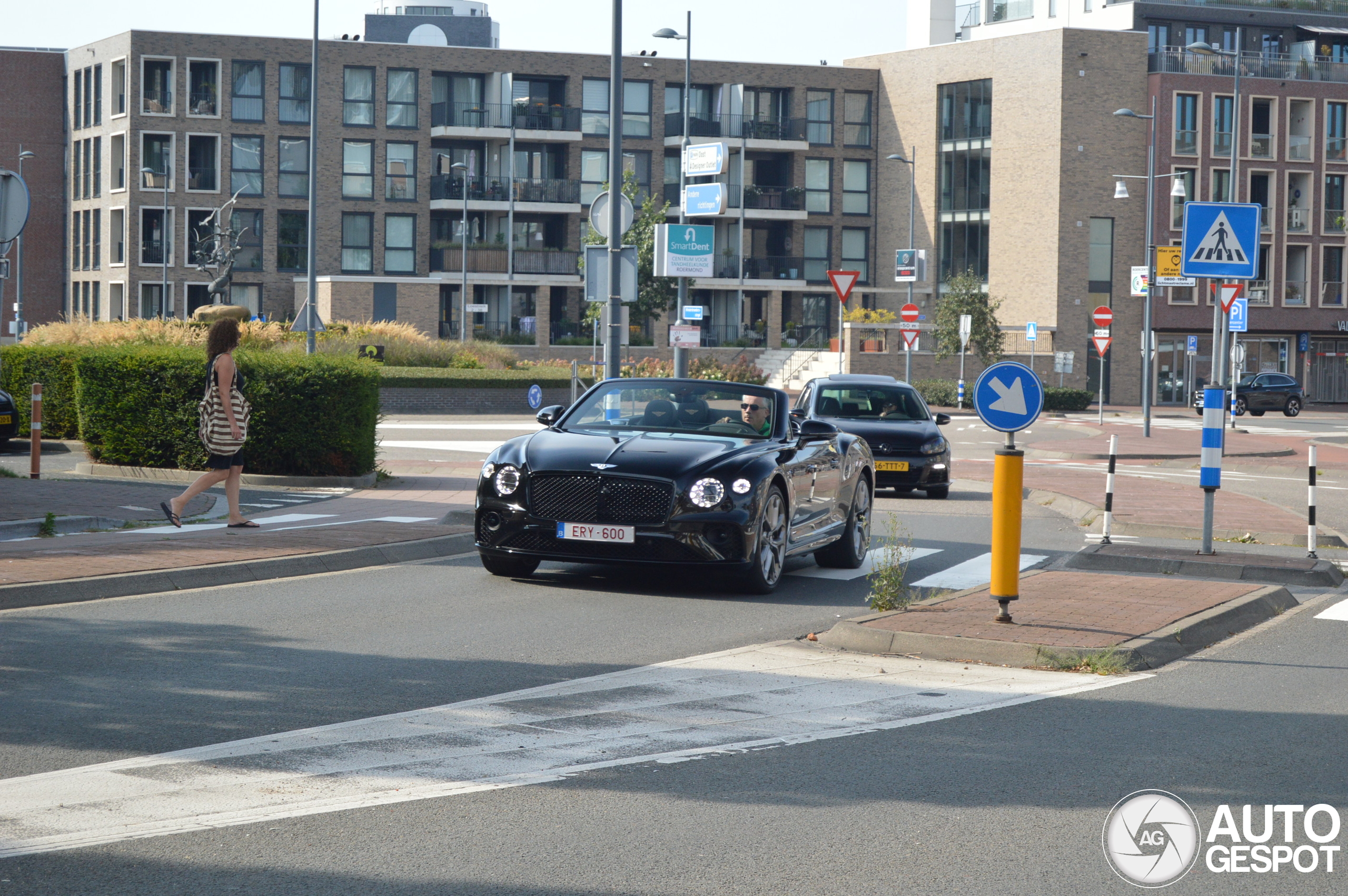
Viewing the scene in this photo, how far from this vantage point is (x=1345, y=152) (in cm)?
6762

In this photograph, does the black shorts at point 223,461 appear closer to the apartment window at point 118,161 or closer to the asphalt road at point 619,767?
the asphalt road at point 619,767

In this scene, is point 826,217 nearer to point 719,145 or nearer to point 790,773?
point 719,145

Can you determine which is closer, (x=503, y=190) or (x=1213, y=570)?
(x=1213, y=570)

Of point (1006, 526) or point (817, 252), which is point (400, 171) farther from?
point (1006, 526)

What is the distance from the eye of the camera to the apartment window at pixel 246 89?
212ft

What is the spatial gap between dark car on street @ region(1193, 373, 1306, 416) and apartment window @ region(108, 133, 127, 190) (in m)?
44.5

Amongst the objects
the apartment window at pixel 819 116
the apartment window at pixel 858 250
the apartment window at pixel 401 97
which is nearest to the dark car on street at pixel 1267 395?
the apartment window at pixel 858 250

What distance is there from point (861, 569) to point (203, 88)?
58.4m

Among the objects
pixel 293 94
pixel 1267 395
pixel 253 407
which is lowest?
pixel 1267 395

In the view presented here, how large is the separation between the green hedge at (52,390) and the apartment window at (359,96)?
148 ft

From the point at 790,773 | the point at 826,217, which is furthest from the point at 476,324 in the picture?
the point at 790,773

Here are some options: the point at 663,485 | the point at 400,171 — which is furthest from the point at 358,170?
the point at 663,485

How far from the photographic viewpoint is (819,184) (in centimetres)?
7212

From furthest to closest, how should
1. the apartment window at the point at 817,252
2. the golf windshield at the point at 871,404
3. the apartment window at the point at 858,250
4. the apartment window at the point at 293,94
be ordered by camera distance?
the apartment window at the point at 858,250, the apartment window at the point at 817,252, the apartment window at the point at 293,94, the golf windshield at the point at 871,404
